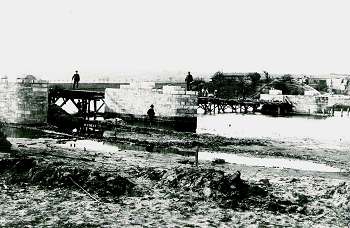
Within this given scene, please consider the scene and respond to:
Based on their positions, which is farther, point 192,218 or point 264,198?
point 264,198

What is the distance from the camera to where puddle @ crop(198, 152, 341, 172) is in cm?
1385

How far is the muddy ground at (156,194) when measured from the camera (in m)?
8.16

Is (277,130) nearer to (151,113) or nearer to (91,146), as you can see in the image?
(151,113)

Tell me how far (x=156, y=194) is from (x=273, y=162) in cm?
623

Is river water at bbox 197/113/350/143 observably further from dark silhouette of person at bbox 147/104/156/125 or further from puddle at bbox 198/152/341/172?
puddle at bbox 198/152/341/172

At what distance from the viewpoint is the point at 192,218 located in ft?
27.1

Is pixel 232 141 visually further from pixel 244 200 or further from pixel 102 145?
pixel 244 200

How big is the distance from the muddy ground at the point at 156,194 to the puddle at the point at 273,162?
2.97ft

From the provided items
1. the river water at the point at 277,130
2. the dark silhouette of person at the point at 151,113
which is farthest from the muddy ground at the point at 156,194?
the dark silhouette of person at the point at 151,113

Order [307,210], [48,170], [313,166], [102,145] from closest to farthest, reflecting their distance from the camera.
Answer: [307,210], [48,170], [313,166], [102,145]

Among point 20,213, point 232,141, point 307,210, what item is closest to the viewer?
point 20,213

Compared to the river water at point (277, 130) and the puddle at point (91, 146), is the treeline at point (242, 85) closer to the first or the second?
the river water at point (277, 130)

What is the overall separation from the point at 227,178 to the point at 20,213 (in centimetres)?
427

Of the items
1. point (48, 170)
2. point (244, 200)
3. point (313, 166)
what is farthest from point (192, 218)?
point (313, 166)
